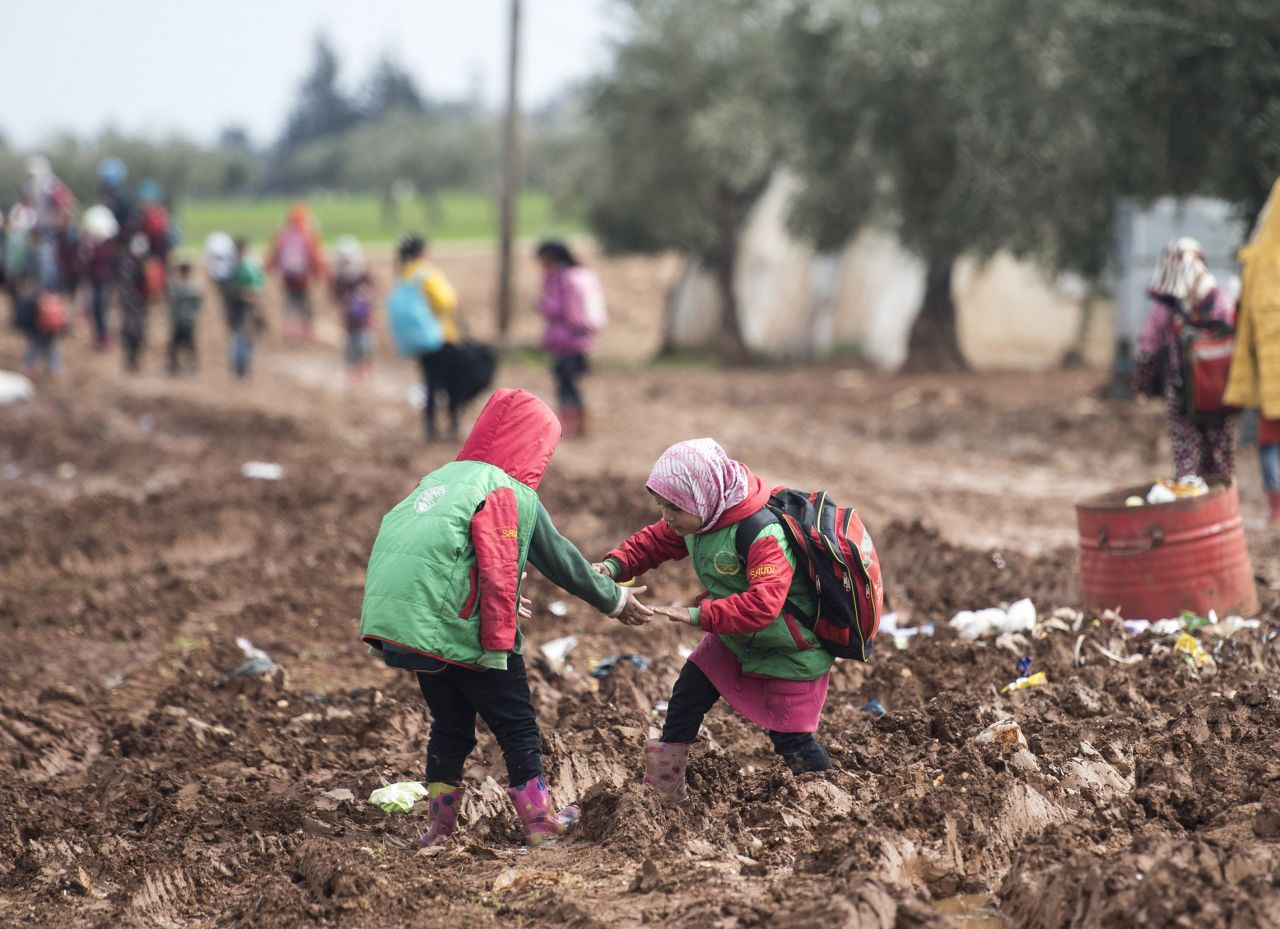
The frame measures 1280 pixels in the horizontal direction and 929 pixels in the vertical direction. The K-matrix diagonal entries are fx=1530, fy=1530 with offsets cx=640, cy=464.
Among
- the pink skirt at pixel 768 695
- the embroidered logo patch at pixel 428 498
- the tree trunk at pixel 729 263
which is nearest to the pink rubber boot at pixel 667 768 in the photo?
the pink skirt at pixel 768 695

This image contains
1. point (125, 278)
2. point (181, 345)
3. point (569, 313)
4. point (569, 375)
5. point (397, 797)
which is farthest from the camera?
point (181, 345)

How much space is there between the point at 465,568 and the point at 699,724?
99 centimetres

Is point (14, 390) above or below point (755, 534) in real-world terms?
below

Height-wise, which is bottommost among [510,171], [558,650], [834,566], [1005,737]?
[558,650]

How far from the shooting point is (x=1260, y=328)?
8383 mm

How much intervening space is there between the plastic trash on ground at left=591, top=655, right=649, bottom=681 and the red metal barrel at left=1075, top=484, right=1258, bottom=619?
84.8 inches

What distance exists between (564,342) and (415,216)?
4977 cm

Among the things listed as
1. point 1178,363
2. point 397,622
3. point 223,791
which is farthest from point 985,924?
point 1178,363

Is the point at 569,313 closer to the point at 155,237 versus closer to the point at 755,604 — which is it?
the point at 155,237

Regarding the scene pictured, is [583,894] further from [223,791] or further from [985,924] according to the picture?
[223,791]

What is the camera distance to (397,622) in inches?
185

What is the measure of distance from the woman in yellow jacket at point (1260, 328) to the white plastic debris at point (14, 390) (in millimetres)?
13194

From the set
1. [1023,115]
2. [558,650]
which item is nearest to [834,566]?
[558,650]

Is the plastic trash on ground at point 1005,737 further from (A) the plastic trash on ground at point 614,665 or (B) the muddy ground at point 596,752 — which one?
(A) the plastic trash on ground at point 614,665
